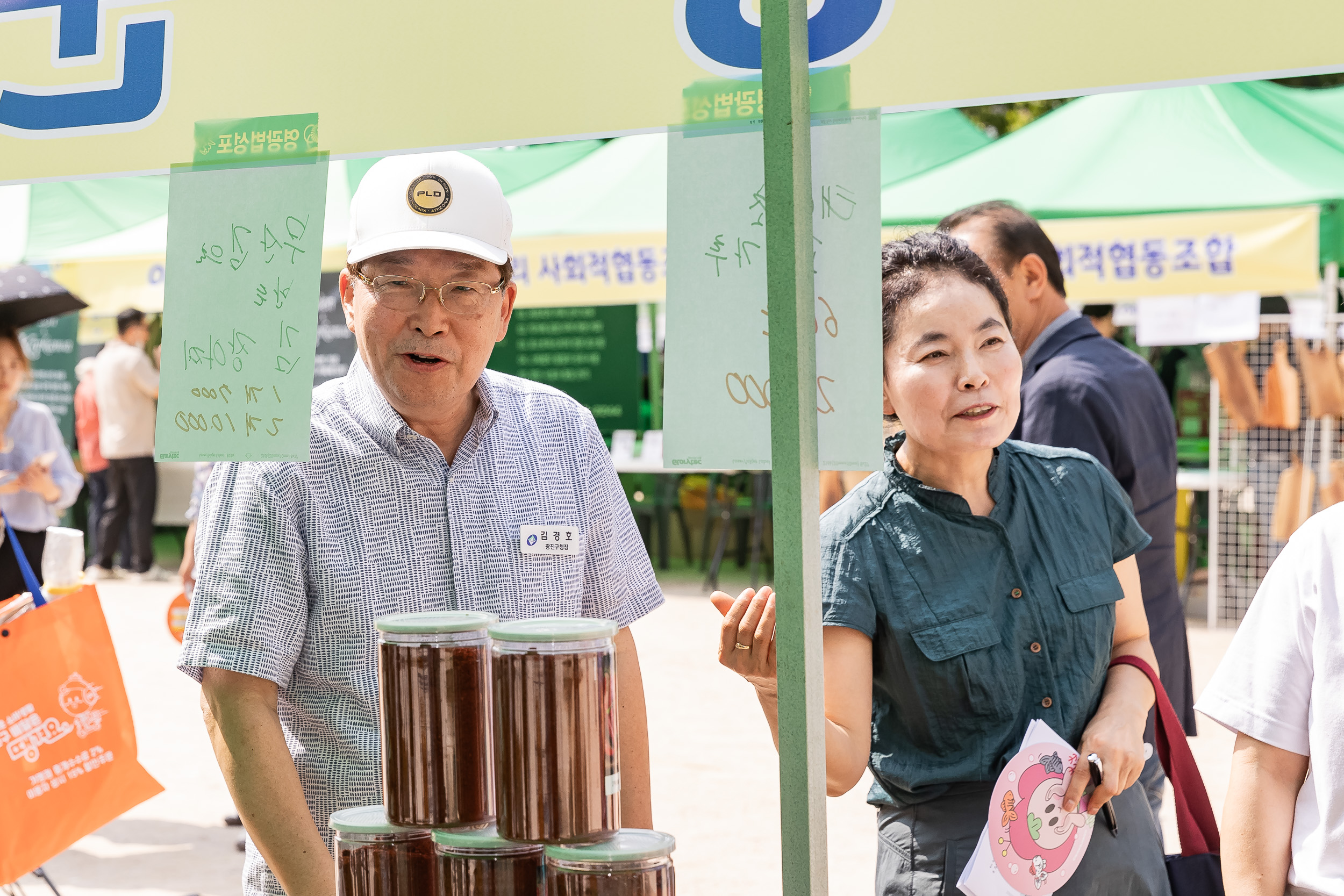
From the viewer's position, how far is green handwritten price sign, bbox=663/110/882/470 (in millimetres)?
1368

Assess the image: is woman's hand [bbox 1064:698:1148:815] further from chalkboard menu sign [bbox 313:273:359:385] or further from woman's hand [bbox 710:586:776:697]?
chalkboard menu sign [bbox 313:273:359:385]

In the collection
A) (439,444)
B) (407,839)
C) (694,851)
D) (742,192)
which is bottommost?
(694,851)

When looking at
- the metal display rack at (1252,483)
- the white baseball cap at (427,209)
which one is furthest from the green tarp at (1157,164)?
the white baseball cap at (427,209)

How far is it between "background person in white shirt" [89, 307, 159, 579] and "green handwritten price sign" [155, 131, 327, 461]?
30.9 feet

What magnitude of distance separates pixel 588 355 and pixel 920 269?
31.1 ft

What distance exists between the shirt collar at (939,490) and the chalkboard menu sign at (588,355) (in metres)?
9.19

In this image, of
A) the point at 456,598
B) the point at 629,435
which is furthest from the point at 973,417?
the point at 629,435

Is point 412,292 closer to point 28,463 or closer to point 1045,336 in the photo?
point 1045,336

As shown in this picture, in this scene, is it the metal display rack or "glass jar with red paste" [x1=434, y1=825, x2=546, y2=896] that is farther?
the metal display rack

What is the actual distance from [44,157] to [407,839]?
1.19 m

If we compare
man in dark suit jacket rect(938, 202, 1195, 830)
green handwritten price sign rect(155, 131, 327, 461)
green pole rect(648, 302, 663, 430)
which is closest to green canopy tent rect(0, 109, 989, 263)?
green pole rect(648, 302, 663, 430)

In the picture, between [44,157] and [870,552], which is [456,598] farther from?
[44,157]

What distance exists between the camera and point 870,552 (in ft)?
6.17

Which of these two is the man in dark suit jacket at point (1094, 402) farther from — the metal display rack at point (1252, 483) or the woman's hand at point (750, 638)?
the metal display rack at point (1252, 483)
